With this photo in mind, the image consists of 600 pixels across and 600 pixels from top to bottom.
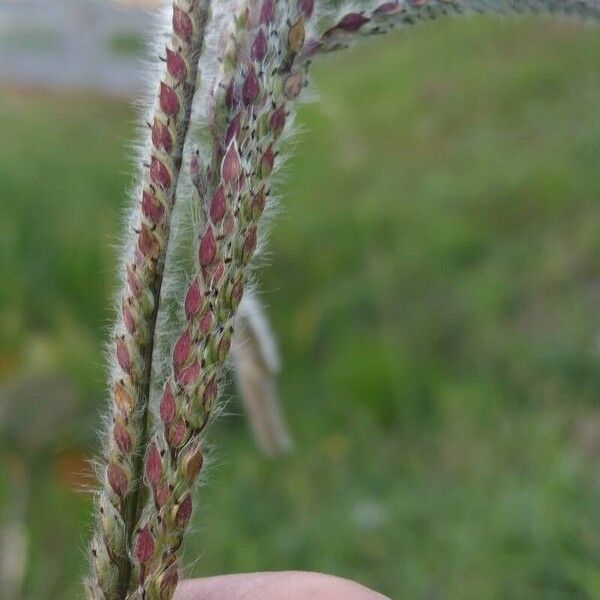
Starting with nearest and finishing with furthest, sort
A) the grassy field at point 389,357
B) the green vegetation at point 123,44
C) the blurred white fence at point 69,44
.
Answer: the grassy field at point 389,357 → the blurred white fence at point 69,44 → the green vegetation at point 123,44

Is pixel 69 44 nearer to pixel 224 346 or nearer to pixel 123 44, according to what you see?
pixel 123 44

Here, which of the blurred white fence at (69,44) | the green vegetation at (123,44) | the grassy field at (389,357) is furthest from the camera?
the green vegetation at (123,44)

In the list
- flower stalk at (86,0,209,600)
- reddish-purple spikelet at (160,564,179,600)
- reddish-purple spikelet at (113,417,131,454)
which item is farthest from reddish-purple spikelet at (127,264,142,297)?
reddish-purple spikelet at (160,564,179,600)

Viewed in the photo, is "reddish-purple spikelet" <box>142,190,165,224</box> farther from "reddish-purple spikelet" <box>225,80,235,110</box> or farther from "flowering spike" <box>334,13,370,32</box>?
"flowering spike" <box>334,13,370,32</box>

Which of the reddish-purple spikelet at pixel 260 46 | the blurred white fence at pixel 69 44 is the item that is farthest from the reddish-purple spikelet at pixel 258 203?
the blurred white fence at pixel 69 44

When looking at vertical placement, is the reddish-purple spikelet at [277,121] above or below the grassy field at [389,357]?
above

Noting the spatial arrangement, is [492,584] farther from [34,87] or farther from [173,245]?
[34,87]

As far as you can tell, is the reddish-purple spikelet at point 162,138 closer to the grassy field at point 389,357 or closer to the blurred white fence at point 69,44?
the grassy field at point 389,357

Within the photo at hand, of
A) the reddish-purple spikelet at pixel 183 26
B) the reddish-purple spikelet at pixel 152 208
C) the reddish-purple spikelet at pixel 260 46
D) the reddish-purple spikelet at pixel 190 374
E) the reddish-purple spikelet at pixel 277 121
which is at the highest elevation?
the reddish-purple spikelet at pixel 183 26
